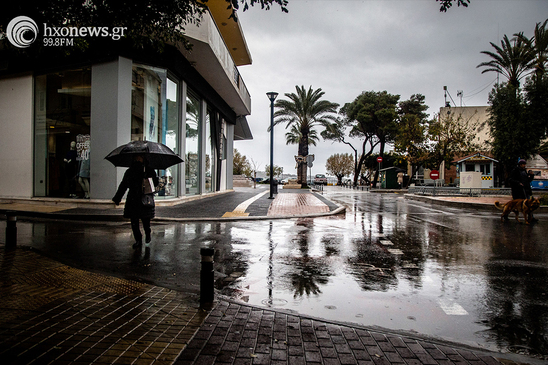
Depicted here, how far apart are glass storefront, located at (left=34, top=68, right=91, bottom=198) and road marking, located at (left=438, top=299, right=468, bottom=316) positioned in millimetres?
12411

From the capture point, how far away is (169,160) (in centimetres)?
770

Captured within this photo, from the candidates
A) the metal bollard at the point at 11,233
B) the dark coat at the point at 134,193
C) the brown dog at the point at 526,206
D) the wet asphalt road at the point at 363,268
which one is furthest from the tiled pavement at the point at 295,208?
the metal bollard at the point at 11,233

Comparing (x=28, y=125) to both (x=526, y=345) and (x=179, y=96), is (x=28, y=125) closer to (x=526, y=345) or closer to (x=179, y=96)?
(x=179, y=96)

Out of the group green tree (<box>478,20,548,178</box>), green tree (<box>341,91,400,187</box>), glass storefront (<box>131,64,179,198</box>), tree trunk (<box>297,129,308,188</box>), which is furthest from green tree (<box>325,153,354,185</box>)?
glass storefront (<box>131,64,179,198</box>)

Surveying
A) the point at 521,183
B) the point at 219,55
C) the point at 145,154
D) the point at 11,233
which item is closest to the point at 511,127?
the point at 521,183

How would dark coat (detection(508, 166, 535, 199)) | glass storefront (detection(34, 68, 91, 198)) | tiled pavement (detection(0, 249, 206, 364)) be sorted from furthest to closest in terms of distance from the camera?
glass storefront (detection(34, 68, 91, 198)), dark coat (detection(508, 166, 535, 199)), tiled pavement (detection(0, 249, 206, 364))

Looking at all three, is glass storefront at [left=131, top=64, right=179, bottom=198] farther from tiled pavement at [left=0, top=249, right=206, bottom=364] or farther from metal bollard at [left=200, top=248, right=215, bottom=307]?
metal bollard at [left=200, top=248, right=215, bottom=307]

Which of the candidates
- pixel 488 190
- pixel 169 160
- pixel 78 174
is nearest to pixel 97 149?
pixel 78 174

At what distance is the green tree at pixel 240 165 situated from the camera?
251 ft

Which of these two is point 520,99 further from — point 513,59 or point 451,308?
point 451,308

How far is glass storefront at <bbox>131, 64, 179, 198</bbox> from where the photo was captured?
12898 millimetres

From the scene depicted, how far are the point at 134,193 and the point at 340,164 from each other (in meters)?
91.9

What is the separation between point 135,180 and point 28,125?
31.9ft

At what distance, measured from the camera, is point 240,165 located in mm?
79562
